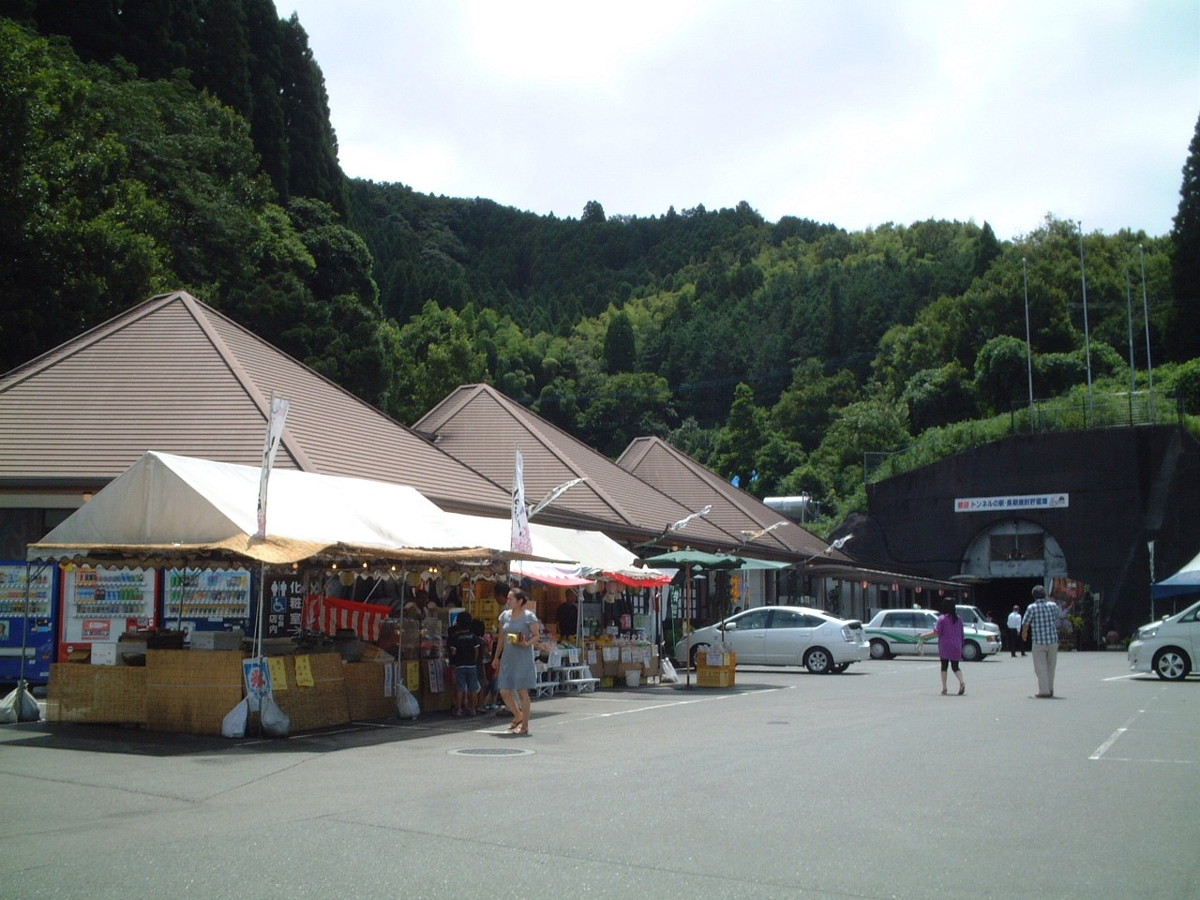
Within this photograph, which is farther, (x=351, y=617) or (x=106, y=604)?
→ (x=106, y=604)

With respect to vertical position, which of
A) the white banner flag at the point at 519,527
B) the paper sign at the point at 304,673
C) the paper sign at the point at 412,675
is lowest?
the paper sign at the point at 412,675

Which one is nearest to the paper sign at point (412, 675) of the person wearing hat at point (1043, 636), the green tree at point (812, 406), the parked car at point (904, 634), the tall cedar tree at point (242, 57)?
the person wearing hat at point (1043, 636)

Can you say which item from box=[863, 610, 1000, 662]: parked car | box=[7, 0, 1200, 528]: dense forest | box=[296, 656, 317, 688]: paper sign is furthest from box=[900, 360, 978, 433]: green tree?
box=[296, 656, 317, 688]: paper sign

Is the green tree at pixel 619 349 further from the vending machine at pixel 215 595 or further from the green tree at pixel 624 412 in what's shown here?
the vending machine at pixel 215 595

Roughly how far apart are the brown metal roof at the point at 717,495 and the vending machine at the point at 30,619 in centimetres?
2624

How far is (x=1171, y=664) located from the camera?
25156mm

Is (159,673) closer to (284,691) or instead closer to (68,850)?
(284,691)

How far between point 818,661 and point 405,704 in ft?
49.8

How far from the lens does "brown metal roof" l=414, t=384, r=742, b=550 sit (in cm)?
3134

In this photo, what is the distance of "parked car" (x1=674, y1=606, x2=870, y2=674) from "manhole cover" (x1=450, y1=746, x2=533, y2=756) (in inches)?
622

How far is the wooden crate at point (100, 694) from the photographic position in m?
14.7

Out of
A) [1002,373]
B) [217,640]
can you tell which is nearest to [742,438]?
[1002,373]

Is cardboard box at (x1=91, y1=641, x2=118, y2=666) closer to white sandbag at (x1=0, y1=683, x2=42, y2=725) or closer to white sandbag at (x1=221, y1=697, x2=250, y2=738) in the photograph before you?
white sandbag at (x1=0, y1=683, x2=42, y2=725)

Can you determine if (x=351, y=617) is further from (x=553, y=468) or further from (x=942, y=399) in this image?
(x=942, y=399)
